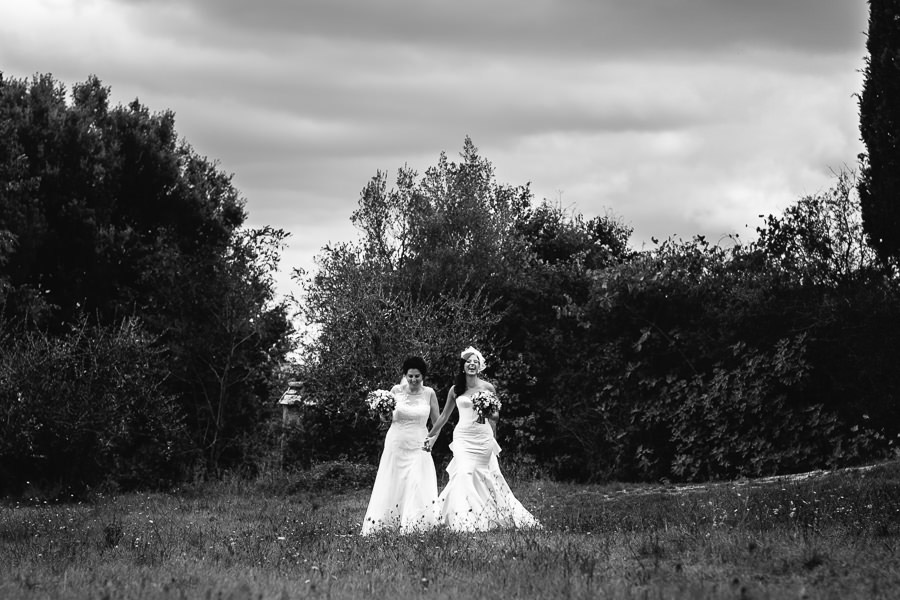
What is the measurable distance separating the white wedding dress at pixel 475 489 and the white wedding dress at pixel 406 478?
35cm

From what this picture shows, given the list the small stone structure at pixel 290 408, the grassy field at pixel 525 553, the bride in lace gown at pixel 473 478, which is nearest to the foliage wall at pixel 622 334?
the small stone structure at pixel 290 408

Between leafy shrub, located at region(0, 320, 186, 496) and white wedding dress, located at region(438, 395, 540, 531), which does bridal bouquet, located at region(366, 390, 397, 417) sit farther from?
leafy shrub, located at region(0, 320, 186, 496)

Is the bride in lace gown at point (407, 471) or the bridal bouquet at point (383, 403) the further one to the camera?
the bridal bouquet at point (383, 403)

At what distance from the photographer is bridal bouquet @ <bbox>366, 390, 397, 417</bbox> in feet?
45.9

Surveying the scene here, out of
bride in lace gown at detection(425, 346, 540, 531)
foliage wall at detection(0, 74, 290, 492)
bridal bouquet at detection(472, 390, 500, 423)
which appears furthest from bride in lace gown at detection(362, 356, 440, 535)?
foliage wall at detection(0, 74, 290, 492)

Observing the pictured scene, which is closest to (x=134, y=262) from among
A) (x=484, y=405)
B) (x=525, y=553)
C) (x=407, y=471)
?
(x=407, y=471)

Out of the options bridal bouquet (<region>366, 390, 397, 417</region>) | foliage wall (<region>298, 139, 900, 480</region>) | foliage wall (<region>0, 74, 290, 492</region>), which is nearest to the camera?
bridal bouquet (<region>366, 390, 397, 417</region>)

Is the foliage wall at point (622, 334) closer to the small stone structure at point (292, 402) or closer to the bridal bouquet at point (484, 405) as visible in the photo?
the small stone structure at point (292, 402)

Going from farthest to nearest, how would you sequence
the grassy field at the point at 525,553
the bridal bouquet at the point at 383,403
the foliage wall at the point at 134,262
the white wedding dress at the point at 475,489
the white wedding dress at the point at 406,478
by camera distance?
the foliage wall at the point at 134,262
the bridal bouquet at the point at 383,403
the white wedding dress at the point at 406,478
the white wedding dress at the point at 475,489
the grassy field at the point at 525,553

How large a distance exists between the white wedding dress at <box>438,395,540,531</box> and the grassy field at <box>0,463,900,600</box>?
21.0 inches

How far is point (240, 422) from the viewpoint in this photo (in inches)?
958

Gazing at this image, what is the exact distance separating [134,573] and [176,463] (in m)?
14.9

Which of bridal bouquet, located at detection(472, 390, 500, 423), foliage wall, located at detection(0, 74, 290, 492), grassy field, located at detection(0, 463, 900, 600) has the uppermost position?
foliage wall, located at detection(0, 74, 290, 492)

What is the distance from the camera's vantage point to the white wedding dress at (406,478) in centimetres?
1319
